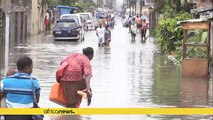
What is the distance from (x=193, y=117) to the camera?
12453 millimetres

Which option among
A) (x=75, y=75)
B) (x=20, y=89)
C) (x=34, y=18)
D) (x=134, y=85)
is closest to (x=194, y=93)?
(x=134, y=85)

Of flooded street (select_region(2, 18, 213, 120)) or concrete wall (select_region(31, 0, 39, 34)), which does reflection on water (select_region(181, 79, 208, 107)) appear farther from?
concrete wall (select_region(31, 0, 39, 34))

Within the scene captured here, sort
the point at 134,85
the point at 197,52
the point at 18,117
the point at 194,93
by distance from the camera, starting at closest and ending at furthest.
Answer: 1. the point at 18,117
2. the point at 194,93
3. the point at 134,85
4. the point at 197,52

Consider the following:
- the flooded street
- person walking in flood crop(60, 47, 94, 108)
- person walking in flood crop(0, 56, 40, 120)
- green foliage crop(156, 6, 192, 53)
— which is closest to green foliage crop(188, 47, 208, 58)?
the flooded street

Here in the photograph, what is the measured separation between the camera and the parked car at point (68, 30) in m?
42.9

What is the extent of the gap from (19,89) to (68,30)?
35.4m

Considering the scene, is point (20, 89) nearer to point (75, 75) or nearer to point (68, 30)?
point (75, 75)

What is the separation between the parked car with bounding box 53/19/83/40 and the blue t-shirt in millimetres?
35052

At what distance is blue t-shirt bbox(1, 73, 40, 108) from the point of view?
7.63 meters

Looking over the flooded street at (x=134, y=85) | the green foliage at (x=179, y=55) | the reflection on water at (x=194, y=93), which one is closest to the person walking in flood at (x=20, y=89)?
the flooded street at (x=134, y=85)

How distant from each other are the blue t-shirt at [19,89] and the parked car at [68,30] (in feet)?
115

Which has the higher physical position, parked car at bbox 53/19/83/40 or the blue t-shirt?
the blue t-shirt

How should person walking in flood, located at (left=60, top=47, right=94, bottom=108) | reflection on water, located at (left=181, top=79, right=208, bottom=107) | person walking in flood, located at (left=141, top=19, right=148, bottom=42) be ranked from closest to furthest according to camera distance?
1. person walking in flood, located at (left=60, top=47, right=94, bottom=108)
2. reflection on water, located at (left=181, top=79, right=208, bottom=107)
3. person walking in flood, located at (left=141, top=19, right=148, bottom=42)

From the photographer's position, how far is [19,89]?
763 centimetres
